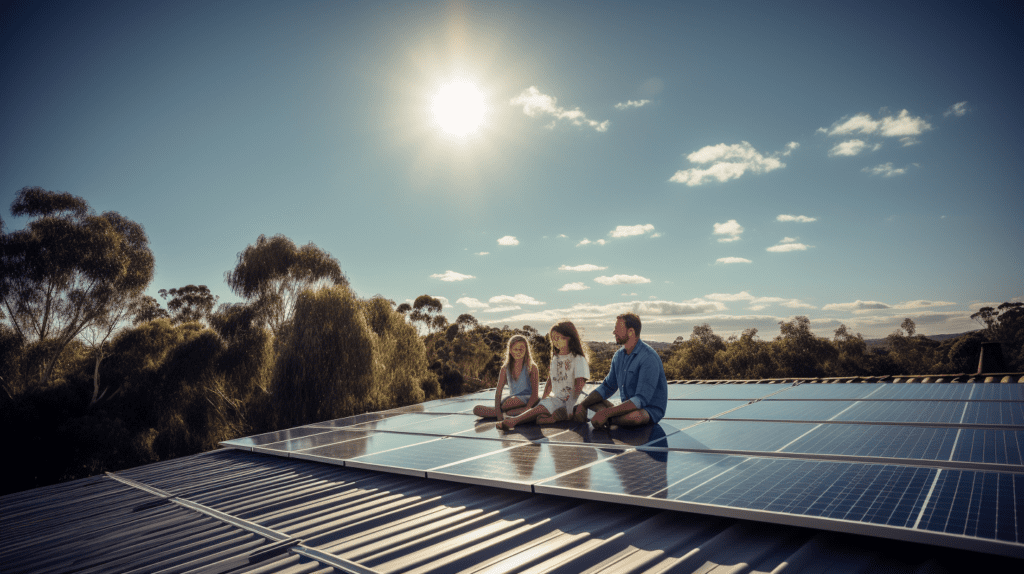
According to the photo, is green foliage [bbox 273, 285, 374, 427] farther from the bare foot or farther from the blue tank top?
the bare foot

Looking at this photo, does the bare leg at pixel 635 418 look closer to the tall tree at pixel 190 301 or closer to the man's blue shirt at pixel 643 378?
the man's blue shirt at pixel 643 378

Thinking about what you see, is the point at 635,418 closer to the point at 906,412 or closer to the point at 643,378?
the point at 643,378

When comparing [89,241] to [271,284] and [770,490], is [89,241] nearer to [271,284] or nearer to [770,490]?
[271,284]

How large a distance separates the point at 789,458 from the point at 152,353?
2816cm

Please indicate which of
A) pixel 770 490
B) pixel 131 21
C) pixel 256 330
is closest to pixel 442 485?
pixel 770 490

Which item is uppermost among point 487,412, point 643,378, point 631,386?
point 643,378

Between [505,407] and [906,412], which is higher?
[906,412]

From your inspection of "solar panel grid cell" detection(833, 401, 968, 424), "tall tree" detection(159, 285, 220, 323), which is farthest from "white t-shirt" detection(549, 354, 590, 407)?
"tall tree" detection(159, 285, 220, 323)

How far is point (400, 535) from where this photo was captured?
9.17ft

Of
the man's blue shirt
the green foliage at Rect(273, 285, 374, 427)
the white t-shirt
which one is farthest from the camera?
the green foliage at Rect(273, 285, 374, 427)

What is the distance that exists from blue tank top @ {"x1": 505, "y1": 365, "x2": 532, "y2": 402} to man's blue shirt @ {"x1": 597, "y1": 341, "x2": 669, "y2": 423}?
134 centimetres

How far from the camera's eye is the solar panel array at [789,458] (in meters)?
2.02

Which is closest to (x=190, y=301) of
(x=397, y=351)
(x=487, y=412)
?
(x=397, y=351)

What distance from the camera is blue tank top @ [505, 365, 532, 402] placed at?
6043 millimetres
